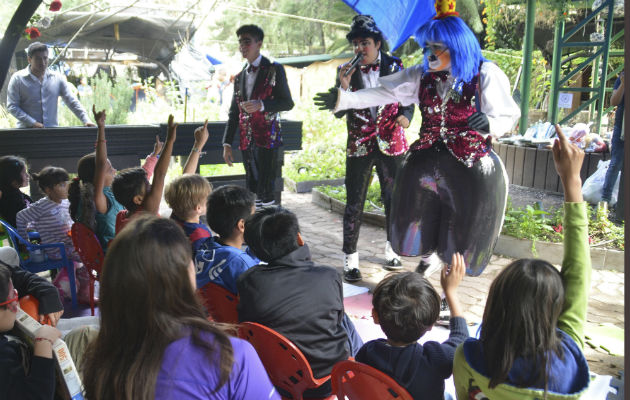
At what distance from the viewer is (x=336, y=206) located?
6.26 meters

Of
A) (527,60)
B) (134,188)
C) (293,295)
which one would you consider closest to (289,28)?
(527,60)

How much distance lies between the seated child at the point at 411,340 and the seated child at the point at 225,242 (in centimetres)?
70

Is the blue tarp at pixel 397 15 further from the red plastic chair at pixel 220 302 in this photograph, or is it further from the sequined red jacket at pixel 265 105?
the red plastic chair at pixel 220 302

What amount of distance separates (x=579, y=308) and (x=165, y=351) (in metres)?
1.21

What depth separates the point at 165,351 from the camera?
1.29 m

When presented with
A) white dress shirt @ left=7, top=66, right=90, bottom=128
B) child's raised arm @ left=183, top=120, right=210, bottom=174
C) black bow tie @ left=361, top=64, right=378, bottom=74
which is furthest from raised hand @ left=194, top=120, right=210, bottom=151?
white dress shirt @ left=7, top=66, right=90, bottom=128

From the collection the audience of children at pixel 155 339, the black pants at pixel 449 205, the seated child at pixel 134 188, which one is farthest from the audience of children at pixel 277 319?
the black pants at pixel 449 205

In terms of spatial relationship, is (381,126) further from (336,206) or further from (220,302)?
(336,206)

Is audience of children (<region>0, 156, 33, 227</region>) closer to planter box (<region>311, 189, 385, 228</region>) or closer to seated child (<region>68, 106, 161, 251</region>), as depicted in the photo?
seated child (<region>68, 106, 161, 251</region>)

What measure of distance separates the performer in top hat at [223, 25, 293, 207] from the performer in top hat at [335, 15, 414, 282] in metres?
0.90

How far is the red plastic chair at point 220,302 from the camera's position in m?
2.25

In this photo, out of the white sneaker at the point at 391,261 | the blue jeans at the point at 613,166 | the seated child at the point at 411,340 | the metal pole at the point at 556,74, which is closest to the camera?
the seated child at the point at 411,340

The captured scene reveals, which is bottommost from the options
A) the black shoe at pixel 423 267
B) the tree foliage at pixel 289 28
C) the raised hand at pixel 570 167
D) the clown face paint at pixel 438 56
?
the black shoe at pixel 423 267

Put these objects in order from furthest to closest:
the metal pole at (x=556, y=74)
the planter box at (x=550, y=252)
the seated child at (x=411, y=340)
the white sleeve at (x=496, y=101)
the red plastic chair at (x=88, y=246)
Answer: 1. the metal pole at (x=556, y=74)
2. the planter box at (x=550, y=252)
3. the red plastic chair at (x=88, y=246)
4. the white sleeve at (x=496, y=101)
5. the seated child at (x=411, y=340)
